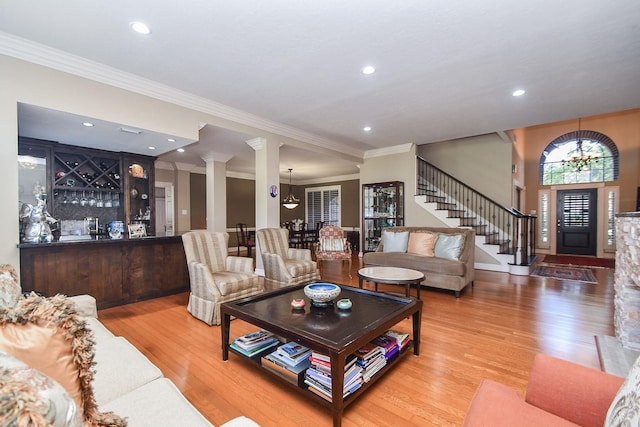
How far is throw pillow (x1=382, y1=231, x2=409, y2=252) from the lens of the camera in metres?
4.71

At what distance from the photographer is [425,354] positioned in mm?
2367

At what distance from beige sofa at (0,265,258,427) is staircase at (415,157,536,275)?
6091 mm

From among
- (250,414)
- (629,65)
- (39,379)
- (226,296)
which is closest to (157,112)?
(226,296)

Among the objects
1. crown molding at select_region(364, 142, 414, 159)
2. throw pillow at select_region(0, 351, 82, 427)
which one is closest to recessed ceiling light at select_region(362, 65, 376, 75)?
throw pillow at select_region(0, 351, 82, 427)

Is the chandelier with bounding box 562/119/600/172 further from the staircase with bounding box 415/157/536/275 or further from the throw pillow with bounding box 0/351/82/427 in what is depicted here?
the throw pillow with bounding box 0/351/82/427

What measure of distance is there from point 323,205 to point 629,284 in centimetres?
910

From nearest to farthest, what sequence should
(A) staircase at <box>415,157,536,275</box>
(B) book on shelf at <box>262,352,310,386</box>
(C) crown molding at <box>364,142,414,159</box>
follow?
(B) book on shelf at <box>262,352,310,386</box>, (A) staircase at <box>415,157,536,275</box>, (C) crown molding at <box>364,142,414,159</box>

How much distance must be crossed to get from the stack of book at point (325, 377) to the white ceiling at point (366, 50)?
257 centimetres

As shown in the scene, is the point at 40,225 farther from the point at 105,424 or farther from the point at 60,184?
the point at 105,424

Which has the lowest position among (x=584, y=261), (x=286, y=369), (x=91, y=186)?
(x=584, y=261)

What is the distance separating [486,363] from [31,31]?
4.70 metres

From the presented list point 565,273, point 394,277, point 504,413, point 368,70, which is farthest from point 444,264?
point 565,273

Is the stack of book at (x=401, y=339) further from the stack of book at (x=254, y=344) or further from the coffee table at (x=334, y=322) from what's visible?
the stack of book at (x=254, y=344)

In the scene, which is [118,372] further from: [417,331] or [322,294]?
[417,331]
